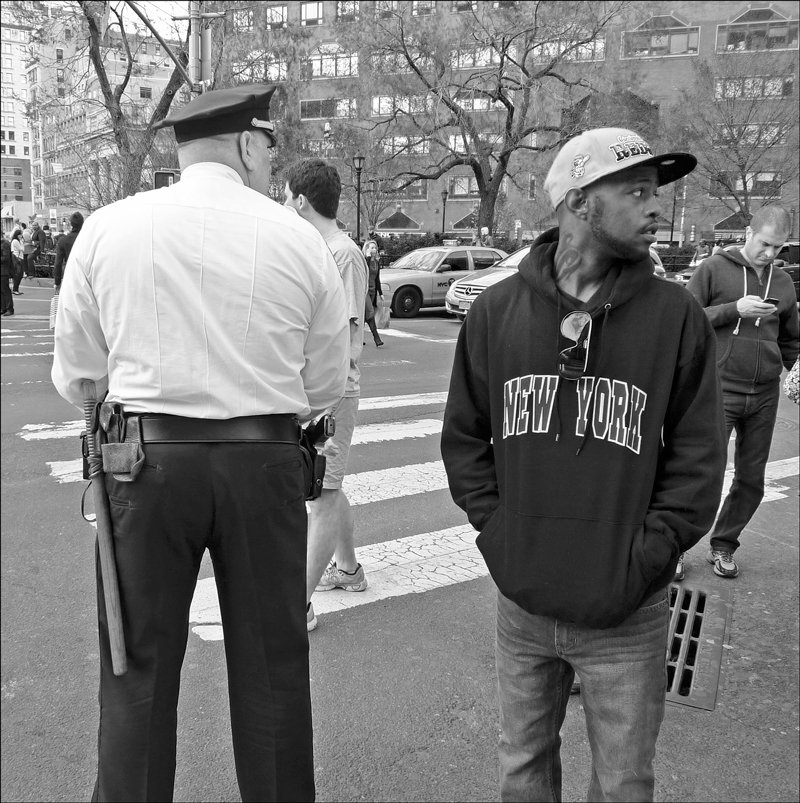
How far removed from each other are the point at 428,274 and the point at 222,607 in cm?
1882

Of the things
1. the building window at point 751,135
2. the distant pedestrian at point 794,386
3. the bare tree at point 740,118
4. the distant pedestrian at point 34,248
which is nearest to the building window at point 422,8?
the bare tree at point 740,118

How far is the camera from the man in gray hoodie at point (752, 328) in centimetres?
421

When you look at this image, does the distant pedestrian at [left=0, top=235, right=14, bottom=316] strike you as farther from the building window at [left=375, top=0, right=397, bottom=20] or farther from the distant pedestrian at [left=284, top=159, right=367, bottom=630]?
the building window at [left=375, top=0, right=397, bottom=20]

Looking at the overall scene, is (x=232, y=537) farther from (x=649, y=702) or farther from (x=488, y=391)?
(x=649, y=702)

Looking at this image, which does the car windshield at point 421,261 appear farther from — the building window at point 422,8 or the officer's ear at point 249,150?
the officer's ear at point 249,150

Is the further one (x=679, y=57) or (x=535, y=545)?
(x=679, y=57)

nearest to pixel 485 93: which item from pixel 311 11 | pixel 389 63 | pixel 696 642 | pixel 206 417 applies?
pixel 389 63

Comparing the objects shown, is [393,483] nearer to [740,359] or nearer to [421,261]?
[740,359]

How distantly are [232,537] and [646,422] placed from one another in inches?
43.9

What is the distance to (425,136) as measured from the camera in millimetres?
32250

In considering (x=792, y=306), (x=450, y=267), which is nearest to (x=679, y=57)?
(x=450, y=267)

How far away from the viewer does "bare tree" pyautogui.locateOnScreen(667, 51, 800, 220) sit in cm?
3612

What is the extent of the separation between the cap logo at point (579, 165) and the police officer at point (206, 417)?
0.78m

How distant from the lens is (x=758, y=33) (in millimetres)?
41500
